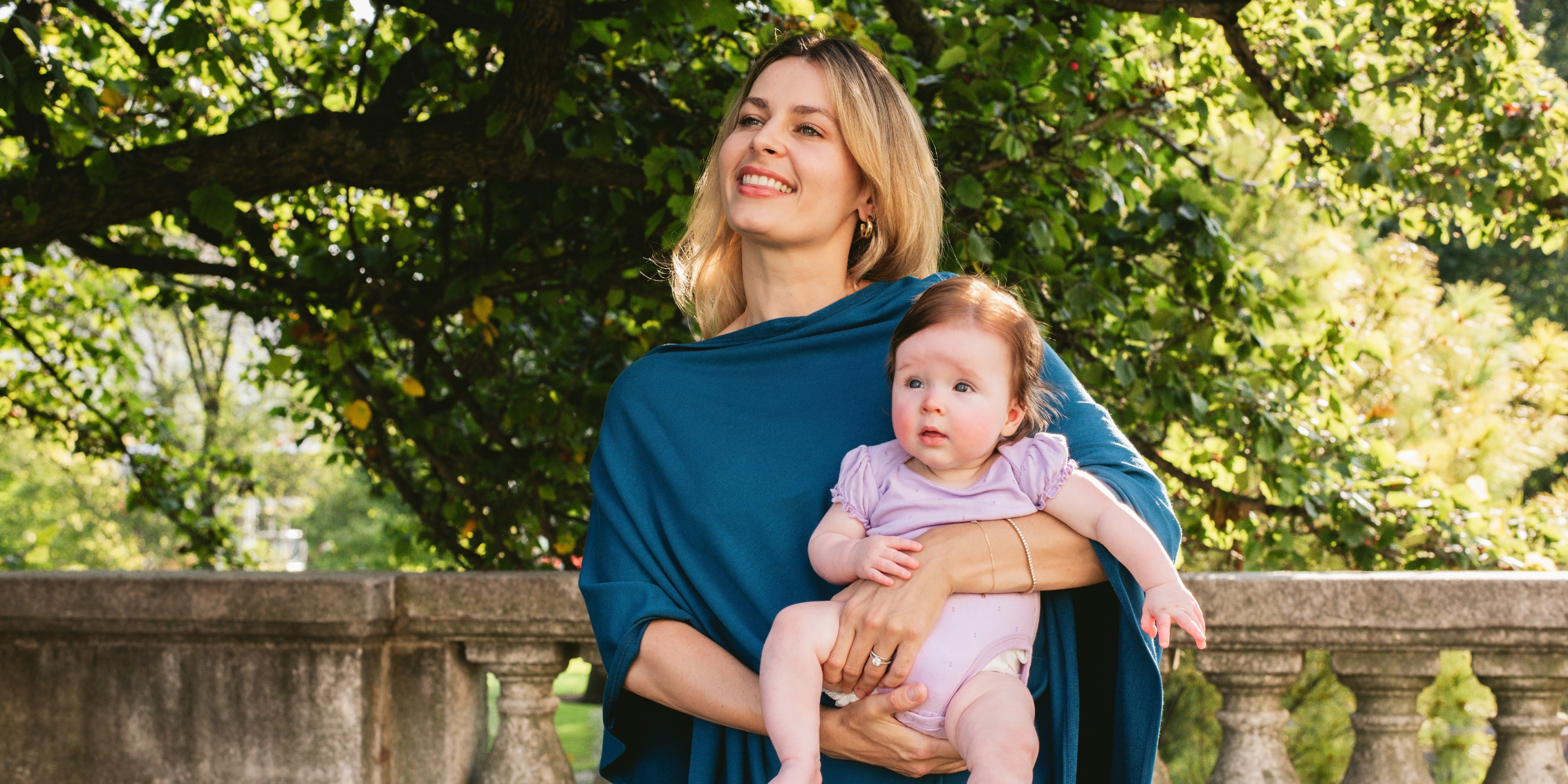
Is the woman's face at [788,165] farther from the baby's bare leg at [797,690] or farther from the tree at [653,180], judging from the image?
the tree at [653,180]

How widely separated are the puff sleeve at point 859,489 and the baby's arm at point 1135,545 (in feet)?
0.70

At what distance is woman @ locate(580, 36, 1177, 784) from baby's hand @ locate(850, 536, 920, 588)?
0.07 feet

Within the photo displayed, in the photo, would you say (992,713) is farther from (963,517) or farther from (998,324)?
(998,324)

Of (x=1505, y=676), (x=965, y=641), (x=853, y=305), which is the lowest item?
(x=1505, y=676)

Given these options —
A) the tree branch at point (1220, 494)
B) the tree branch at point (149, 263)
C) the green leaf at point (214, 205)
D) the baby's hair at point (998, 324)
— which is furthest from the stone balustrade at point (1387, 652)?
the tree branch at point (149, 263)

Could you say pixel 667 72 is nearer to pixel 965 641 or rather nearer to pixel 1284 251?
pixel 965 641

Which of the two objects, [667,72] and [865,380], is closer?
[865,380]

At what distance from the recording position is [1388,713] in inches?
90.7

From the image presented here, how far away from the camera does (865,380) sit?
170 centimetres

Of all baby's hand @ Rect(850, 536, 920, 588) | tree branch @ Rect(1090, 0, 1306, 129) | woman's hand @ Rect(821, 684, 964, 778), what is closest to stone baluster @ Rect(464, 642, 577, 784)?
woman's hand @ Rect(821, 684, 964, 778)

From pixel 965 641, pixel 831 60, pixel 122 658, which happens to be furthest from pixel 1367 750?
pixel 122 658

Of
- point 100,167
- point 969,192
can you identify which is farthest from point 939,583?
point 100,167

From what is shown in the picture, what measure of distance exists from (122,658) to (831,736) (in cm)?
173

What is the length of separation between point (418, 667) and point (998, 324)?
1.55 m
